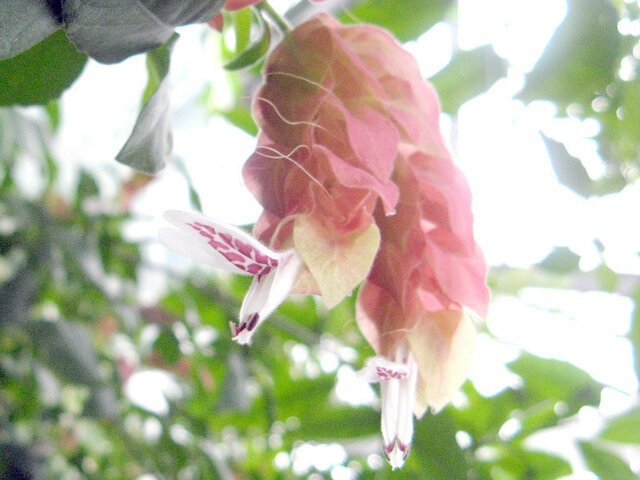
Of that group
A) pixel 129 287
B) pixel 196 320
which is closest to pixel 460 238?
pixel 196 320

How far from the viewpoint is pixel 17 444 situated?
72cm

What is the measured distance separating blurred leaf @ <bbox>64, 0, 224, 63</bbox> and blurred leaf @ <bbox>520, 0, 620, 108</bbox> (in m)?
0.22

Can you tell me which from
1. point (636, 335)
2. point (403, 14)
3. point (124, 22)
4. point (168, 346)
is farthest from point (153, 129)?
point (168, 346)

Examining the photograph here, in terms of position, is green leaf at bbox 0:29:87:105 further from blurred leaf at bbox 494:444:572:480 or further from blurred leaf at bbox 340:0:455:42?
blurred leaf at bbox 494:444:572:480

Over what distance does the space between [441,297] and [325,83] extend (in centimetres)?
10

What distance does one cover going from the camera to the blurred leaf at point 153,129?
0.69 ft

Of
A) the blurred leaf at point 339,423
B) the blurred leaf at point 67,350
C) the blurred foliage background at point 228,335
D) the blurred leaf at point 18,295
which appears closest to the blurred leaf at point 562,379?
the blurred foliage background at point 228,335

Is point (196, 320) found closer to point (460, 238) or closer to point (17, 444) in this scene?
point (17, 444)

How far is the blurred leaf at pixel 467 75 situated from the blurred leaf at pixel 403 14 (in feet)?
0.15

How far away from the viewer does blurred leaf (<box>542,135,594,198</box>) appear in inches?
13.9

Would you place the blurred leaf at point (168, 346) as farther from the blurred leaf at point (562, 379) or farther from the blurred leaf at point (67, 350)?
the blurred leaf at point (562, 379)

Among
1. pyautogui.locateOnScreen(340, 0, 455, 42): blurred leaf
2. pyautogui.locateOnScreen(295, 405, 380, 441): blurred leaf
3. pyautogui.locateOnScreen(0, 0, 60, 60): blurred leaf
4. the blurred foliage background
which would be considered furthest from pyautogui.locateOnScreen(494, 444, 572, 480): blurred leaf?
pyautogui.locateOnScreen(0, 0, 60, 60): blurred leaf

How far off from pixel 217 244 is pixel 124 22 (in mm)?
73

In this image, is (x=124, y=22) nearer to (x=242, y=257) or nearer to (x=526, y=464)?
(x=242, y=257)
